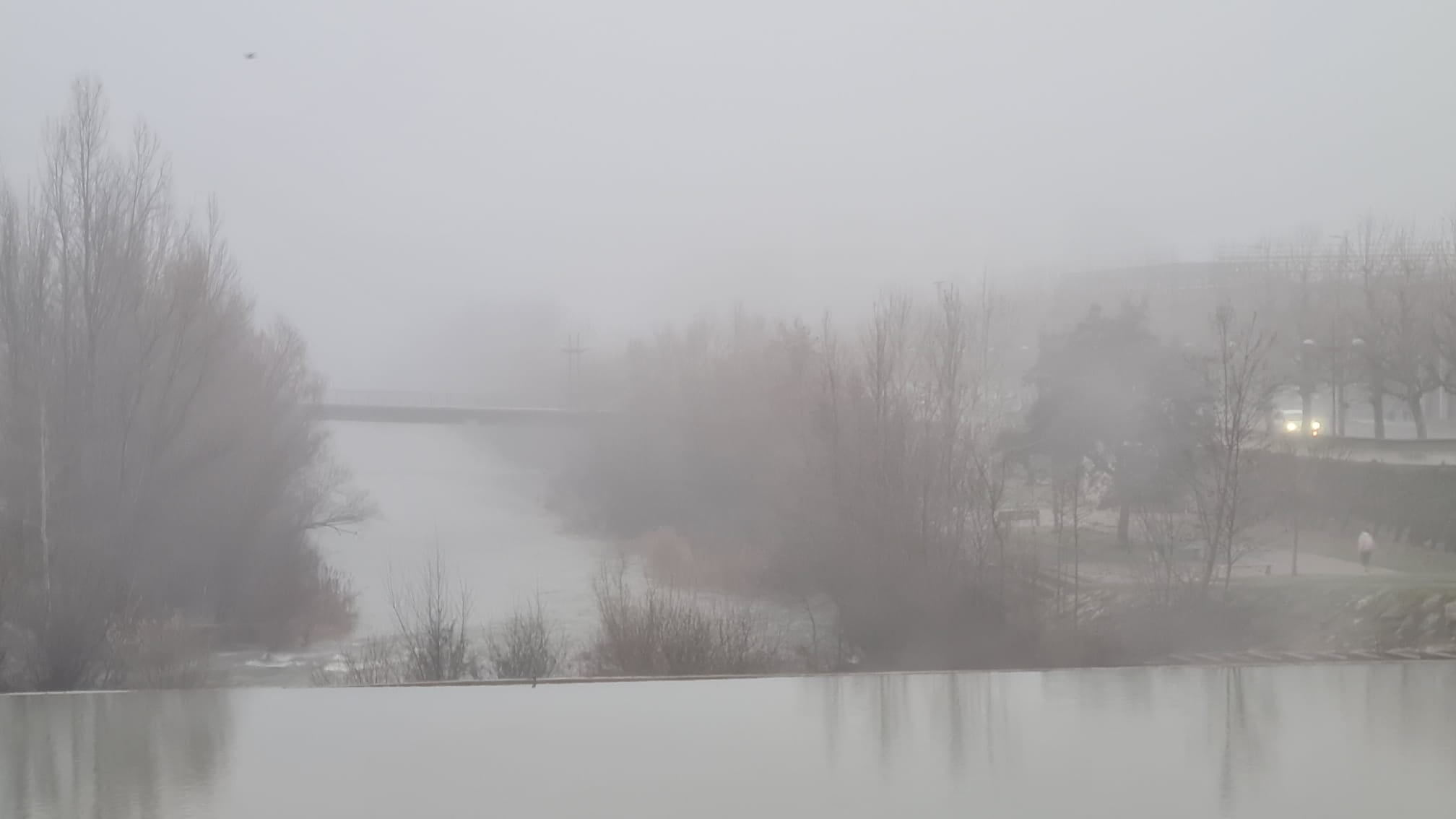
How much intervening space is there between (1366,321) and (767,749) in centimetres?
803

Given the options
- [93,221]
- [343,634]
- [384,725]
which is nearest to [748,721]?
[384,725]

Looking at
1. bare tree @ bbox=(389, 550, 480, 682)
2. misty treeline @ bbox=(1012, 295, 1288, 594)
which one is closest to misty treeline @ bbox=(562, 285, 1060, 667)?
misty treeline @ bbox=(1012, 295, 1288, 594)

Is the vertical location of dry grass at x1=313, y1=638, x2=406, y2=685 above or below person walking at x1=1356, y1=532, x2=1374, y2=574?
below

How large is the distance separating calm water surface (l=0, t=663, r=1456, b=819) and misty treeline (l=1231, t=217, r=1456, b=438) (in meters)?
5.27

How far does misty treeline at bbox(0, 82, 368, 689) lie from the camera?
228 inches

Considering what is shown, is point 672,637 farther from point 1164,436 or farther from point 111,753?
point 1164,436

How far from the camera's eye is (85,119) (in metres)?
7.70

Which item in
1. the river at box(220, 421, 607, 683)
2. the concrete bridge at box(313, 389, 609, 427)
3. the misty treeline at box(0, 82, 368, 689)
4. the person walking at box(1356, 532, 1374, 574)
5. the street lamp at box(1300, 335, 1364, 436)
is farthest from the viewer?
the concrete bridge at box(313, 389, 609, 427)

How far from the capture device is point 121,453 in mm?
7461

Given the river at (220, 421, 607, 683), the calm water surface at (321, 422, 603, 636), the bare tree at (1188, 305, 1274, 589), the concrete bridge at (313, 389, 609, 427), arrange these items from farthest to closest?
1. the concrete bridge at (313, 389, 609, 427)
2. the calm water surface at (321, 422, 603, 636)
3. the bare tree at (1188, 305, 1274, 589)
4. the river at (220, 421, 607, 683)

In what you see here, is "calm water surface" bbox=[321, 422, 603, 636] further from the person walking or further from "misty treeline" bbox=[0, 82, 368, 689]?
the person walking

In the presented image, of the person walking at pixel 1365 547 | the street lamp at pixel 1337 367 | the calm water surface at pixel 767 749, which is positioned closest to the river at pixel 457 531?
the calm water surface at pixel 767 749

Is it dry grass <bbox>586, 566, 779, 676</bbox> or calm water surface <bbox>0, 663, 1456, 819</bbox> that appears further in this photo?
dry grass <bbox>586, 566, 779, 676</bbox>

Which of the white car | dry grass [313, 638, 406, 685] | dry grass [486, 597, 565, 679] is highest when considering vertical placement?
the white car
